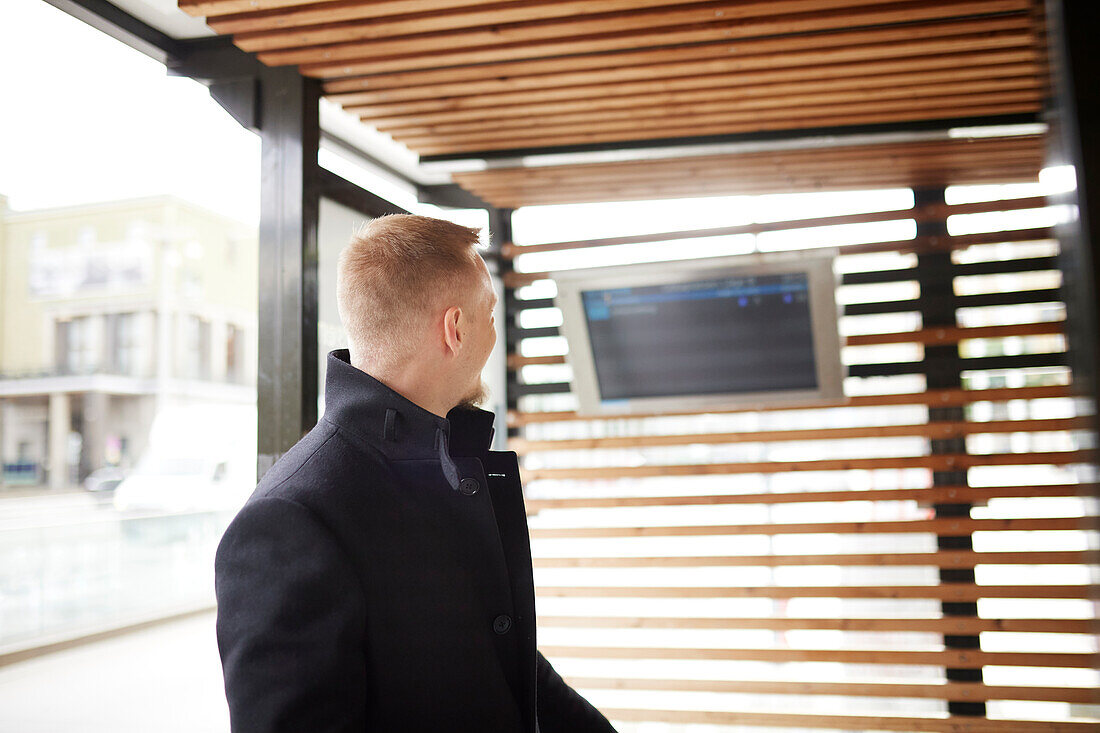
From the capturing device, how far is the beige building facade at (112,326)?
277cm

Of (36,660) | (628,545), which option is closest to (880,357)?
(628,545)

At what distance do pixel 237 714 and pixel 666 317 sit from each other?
3.48m

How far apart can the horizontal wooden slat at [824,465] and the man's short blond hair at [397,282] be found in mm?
3527

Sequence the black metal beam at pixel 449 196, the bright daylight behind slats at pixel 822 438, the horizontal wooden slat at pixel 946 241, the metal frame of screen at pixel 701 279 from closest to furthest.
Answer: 1. the bright daylight behind slats at pixel 822 438
2. the metal frame of screen at pixel 701 279
3. the horizontal wooden slat at pixel 946 241
4. the black metal beam at pixel 449 196

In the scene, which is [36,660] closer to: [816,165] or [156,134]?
[156,134]

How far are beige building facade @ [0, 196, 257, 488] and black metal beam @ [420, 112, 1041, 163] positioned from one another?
1.41 m

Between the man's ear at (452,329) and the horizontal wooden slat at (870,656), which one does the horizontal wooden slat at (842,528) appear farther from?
the man's ear at (452,329)

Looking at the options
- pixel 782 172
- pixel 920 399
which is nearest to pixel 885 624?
pixel 920 399

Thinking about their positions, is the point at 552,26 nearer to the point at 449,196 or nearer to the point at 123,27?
the point at 123,27

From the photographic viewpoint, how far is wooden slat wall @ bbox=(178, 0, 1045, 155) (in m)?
3.01

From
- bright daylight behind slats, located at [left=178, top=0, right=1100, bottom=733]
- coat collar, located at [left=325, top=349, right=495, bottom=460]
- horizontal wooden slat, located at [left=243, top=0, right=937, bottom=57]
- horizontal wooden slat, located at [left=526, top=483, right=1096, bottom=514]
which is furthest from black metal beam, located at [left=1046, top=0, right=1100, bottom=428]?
horizontal wooden slat, located at [left=526, top=483, right=1096, bottom=514]

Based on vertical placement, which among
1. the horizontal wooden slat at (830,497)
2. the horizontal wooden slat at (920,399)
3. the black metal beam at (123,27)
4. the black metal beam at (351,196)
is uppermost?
the black metal beam at (123,27)

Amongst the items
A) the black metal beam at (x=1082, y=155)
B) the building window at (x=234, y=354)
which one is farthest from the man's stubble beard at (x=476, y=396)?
the building window at (x=234, y=354)

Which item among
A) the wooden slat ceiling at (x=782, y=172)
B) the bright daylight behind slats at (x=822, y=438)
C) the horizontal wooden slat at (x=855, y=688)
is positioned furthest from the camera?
the horizontal wooden slat at (x=855, y=688)
